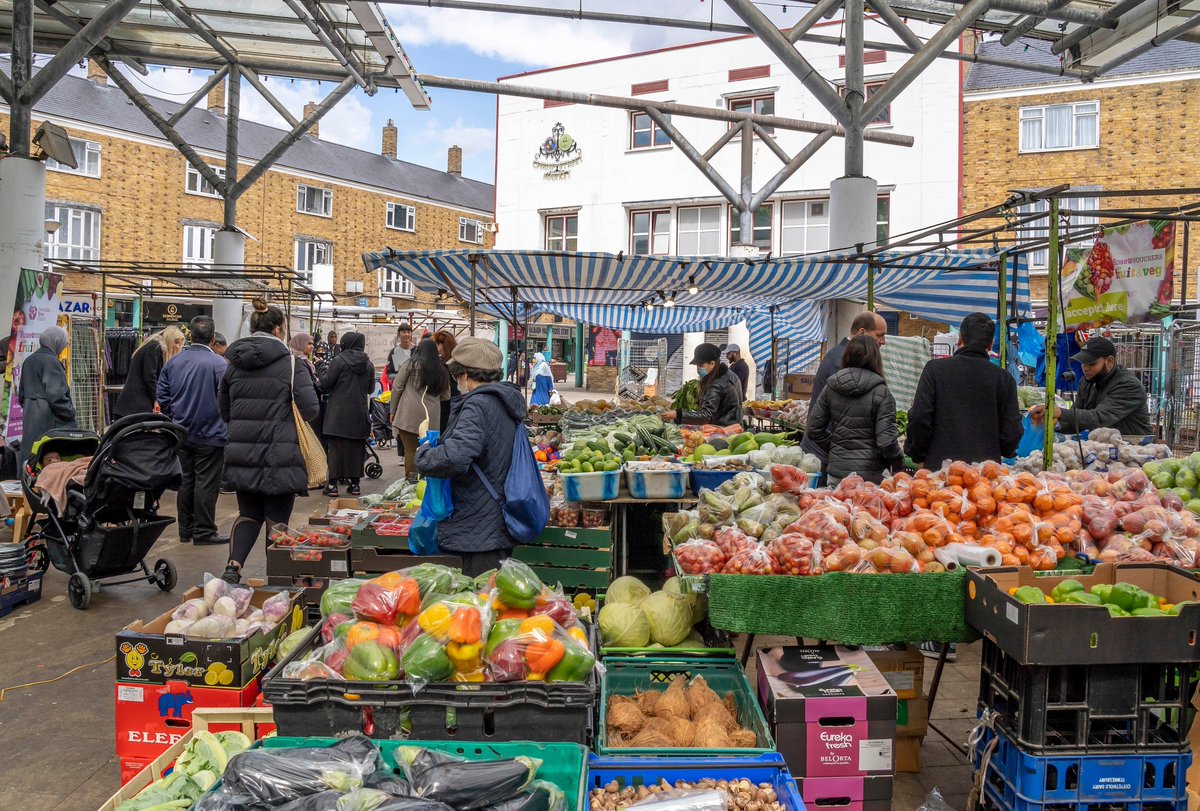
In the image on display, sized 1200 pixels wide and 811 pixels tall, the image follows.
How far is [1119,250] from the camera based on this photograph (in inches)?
201

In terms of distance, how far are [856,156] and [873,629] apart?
20.4 feet

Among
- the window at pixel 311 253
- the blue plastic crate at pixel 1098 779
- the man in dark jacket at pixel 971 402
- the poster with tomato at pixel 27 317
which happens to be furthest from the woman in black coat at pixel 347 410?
the window at pixel 311 253

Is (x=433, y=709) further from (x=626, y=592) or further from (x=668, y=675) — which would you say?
(x=626, y=592)

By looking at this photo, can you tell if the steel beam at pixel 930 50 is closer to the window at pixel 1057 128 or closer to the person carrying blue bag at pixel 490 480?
the person carrying blue bag at pixel 490 480

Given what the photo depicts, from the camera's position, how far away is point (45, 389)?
7.63m

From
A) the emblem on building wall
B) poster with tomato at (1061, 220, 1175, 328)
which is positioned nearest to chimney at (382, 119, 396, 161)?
the emblem on building wall

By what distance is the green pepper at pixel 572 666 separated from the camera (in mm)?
2646

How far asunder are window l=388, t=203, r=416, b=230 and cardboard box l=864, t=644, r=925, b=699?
34212mm

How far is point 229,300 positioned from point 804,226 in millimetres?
16577

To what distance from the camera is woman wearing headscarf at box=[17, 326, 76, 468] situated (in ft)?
24.8

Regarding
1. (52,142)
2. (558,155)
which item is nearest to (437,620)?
(52,142)

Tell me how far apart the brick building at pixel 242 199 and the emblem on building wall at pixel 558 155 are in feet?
20.4

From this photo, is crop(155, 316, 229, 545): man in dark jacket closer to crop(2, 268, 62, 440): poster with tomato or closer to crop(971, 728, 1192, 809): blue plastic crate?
crop(2, 268, 62, 440): poster with tomato

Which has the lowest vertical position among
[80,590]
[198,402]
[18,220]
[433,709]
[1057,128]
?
[80,590]
